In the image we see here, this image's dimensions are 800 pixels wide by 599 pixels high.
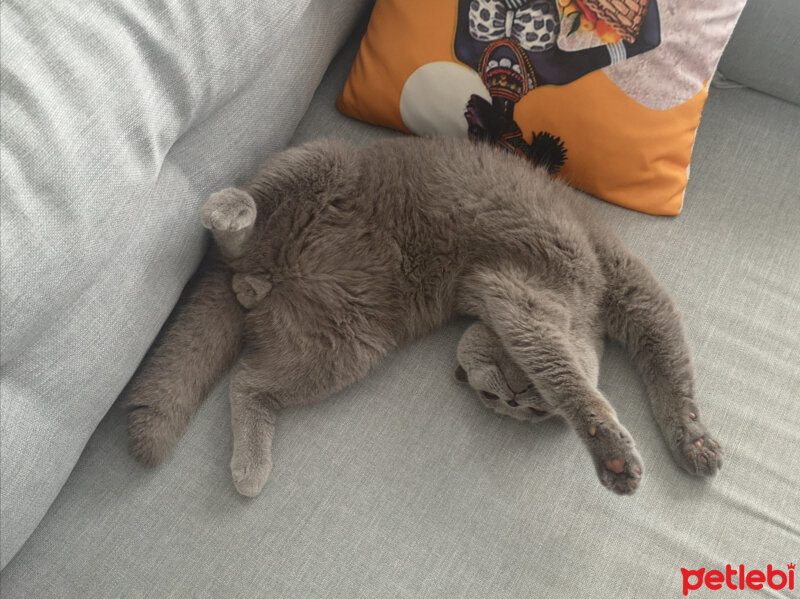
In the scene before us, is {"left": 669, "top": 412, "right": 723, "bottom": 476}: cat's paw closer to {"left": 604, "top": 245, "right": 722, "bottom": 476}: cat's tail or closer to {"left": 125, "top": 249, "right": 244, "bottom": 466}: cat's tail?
{"left": 604, "top": 245, "right": 722, "bottom": 476}: cat's tail

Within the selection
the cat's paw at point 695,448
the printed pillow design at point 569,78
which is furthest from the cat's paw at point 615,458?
the printed pillow design at point 569,78

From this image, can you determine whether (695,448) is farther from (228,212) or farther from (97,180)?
(97,180)

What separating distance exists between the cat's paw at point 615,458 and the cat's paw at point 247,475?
1.91ft

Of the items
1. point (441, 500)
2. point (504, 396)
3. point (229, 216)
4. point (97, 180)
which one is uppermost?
point (97, 180)

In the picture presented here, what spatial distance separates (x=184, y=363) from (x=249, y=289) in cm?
19

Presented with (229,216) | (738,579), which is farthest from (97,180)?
(738,579)

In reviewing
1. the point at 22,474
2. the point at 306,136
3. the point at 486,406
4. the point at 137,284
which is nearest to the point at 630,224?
the point at 486,406

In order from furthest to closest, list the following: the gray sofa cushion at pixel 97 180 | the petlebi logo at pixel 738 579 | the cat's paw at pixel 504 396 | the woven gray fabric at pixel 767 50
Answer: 1. the woven gray fabric at pixel 767 50
2. the cat's paw at pixel 504 396
3. the petlebi logo at pixel 738 579
4. the gray sofa cushion at pixel 97 180

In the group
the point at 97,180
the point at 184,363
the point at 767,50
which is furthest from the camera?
the point at 767,50

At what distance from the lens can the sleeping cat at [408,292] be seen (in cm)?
127

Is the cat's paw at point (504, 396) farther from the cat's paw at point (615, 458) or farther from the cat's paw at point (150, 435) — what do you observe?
the cat's paw at point (150, 435)

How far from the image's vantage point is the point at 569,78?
1.36 m

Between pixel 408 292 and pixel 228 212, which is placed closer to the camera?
pixel 228 212

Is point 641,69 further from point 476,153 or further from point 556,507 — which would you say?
point 556,507
